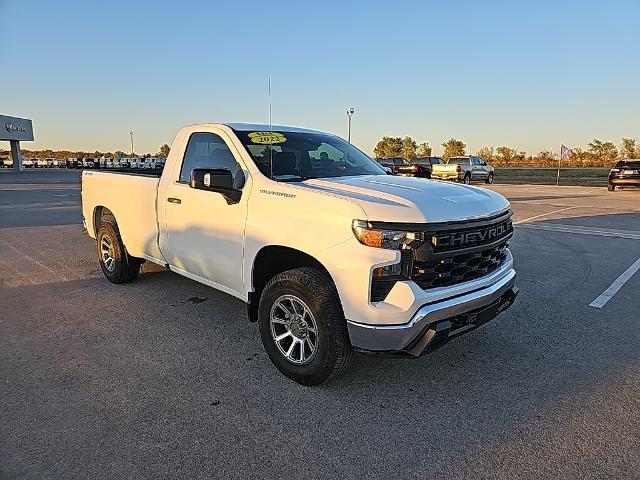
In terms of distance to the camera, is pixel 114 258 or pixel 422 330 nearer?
pixel 422 330

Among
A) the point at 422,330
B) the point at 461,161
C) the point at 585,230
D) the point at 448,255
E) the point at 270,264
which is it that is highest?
the point at 461,161

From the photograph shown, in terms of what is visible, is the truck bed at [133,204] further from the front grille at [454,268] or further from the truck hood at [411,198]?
the front grille at [454,268]

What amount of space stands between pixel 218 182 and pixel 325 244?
1.11 metres

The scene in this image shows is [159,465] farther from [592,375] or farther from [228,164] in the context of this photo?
[592,375]

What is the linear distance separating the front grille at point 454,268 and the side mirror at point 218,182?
165 cm

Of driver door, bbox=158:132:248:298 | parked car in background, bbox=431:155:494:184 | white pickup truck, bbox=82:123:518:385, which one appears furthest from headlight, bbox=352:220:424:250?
parked car in background, bbox=431:155:494:184

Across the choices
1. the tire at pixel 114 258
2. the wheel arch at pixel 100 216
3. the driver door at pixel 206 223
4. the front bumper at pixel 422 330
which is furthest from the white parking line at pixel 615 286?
the wheel arch at pixel 100 216

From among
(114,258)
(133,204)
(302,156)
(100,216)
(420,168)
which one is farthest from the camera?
(420,168)

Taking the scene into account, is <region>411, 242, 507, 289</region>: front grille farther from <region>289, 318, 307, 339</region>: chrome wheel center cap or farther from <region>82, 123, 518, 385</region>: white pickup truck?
<region>289, 318, 307, 339</region>: chrome wheel center cap

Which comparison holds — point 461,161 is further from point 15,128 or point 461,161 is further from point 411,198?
point 15,128

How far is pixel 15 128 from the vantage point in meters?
52.2

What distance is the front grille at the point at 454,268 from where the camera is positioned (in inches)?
115

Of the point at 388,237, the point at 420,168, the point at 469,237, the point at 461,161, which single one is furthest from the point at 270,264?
the point at 461,161

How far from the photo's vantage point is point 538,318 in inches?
186
